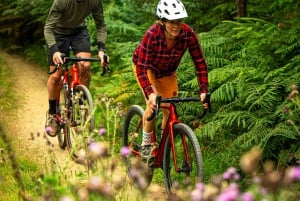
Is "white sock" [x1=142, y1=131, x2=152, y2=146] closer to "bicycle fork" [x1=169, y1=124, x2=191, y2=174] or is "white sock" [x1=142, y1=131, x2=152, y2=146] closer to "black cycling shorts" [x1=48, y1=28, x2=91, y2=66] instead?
"bicycle fork" [x1=169, y1=124, x2=191, y2=174]

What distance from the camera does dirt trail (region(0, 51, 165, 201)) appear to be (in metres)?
7.29

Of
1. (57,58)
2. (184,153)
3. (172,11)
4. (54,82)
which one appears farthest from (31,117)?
(172,11)

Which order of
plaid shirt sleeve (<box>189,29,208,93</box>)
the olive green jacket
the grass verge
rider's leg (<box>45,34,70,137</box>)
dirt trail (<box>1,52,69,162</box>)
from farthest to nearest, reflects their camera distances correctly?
dirt trail (<box>1,52,69,162</box>) → rider's leg (<box>45,34,70,137</box>) → the olive green jacket → plaid shirt sleeve (<box>189,29,208,93</box>) → the grass verge

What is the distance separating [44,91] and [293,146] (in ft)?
22.0

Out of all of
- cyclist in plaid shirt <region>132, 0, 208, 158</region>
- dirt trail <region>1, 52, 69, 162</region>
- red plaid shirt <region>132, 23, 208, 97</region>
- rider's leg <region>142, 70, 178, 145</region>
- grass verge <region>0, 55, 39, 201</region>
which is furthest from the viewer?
dirt trail <region>1, 52, 69, 162</region>

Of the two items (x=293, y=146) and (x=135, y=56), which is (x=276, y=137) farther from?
(x=135, y=56)

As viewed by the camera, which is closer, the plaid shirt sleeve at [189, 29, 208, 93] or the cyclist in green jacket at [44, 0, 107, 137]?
the plaid shirt sleeve at [189, 29, 208, 93]

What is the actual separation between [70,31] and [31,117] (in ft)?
9.40

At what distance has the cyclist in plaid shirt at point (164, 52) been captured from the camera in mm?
5242

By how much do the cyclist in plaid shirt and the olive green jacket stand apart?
1.42 metres

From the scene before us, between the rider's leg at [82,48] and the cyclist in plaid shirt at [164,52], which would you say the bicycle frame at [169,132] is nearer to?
the cyclist in plaid shirt at [164,52]

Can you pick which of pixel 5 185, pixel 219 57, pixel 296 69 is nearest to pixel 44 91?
pixel 219 57

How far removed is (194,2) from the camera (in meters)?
9.63

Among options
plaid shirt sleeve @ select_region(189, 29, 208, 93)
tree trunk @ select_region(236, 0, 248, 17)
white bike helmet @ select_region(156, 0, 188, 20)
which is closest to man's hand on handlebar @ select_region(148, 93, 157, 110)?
plaid shirt sleeve @ select_region(189, 29, 208, 93)
